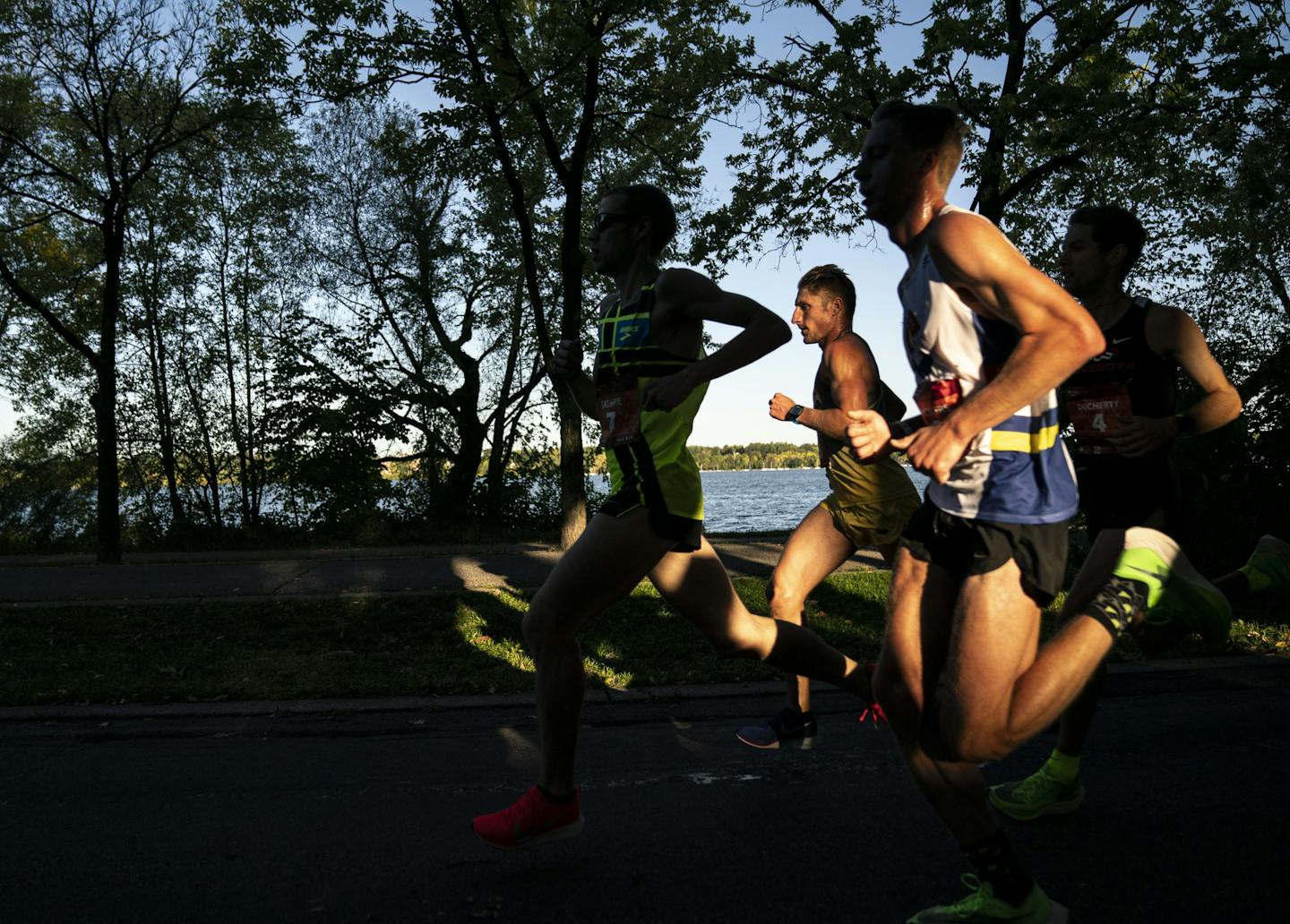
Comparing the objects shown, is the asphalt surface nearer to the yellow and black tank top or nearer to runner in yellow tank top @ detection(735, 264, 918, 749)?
runner in yellow tank top @ detection(735, 264, 918, 749)

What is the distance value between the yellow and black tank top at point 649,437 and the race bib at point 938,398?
0.90m

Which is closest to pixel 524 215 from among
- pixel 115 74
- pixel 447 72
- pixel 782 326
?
pixel 447 72

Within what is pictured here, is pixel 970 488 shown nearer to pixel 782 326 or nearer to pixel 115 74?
pixel 782 326

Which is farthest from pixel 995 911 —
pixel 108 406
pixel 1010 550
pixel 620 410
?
pixel 108 406

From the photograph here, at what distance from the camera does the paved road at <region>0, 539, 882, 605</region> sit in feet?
30.8

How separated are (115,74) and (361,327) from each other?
23.3ft

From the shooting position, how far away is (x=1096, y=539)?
3.55 meters

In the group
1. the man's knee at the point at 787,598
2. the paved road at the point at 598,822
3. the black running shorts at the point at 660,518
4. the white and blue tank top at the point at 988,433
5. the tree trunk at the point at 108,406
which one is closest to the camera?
the white and blue tank top at the point at 988,433

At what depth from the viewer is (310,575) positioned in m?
10.3

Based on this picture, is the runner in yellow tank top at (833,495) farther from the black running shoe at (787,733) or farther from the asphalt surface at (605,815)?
the asphalt surface at (605,815)

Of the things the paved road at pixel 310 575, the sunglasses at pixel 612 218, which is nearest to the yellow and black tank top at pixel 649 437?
the sunglasses at pixel 612 218

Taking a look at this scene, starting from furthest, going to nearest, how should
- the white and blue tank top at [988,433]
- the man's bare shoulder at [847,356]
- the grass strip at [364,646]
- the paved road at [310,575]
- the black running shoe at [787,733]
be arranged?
the paved road at [310,575]
the grass strip at [364,646]
the black running shoe at [787,733]
the man's bare shoulder at [847,356]
the white and blue tank top at [988,433]

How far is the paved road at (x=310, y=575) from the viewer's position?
9.39 m

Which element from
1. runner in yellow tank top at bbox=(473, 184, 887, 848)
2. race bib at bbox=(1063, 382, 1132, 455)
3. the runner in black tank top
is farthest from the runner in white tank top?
race bib at bbox=(1063, 382, 1132, 455)
